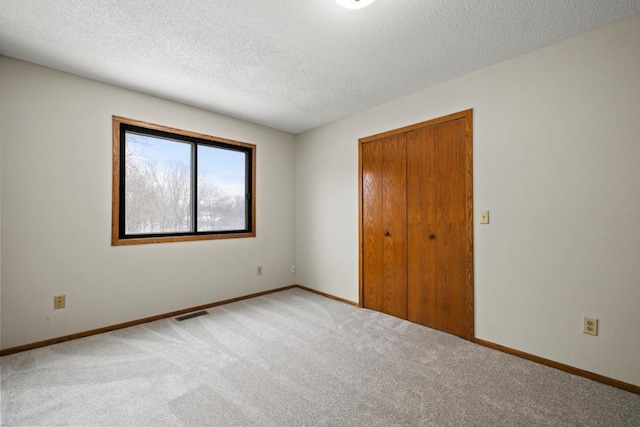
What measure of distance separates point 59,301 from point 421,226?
3475 millimetres

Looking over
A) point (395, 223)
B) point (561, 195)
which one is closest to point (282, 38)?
point (395, 223)

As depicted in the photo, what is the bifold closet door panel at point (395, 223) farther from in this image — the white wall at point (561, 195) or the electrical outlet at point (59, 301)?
the electrical outlet at point (59, 301)

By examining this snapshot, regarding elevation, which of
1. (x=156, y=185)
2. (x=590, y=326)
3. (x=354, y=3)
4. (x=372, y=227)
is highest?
(x=354, y=3)

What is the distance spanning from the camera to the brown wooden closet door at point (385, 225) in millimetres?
3100

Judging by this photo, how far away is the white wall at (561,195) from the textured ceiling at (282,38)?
0.21 m

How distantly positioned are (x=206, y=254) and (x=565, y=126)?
12.2 ft

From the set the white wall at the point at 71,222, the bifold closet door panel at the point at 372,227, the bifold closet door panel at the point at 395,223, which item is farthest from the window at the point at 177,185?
the bifold closet door panel at the point at 395,223

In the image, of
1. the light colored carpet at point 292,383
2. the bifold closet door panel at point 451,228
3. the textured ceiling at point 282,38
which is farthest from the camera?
the bifold closet door panel at point 451,228

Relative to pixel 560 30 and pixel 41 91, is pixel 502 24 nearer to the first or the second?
pixel 560 30

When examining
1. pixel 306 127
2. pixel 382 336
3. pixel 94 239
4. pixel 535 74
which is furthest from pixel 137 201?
pixel 535 74

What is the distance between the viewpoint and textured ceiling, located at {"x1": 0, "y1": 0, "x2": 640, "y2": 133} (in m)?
1.77

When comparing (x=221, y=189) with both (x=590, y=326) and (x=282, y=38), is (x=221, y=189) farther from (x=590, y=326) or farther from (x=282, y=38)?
(x=590, y=326)

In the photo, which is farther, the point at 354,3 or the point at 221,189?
the point at 221,189

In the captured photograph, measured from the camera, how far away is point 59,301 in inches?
98.0
